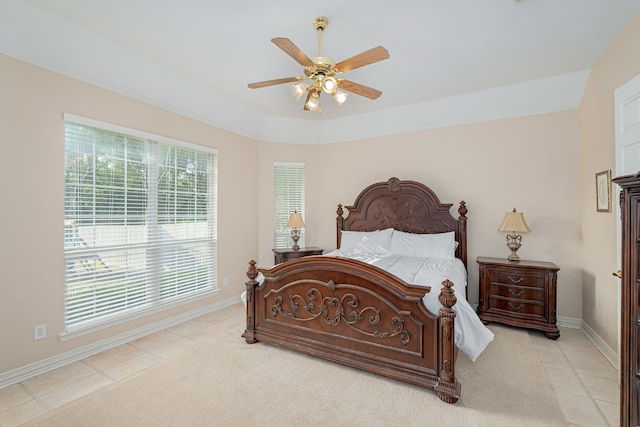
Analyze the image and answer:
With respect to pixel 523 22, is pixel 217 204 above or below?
below

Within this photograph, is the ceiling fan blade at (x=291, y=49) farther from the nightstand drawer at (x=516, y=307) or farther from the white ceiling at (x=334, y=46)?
the nightstand drawer at (x=516, y=307)

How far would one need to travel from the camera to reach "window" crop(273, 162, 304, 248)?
5133 millimetres

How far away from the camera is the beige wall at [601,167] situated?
8.63 ft

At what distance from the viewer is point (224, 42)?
9.29 ft

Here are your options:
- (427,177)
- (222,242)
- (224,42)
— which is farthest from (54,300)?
(427,177)

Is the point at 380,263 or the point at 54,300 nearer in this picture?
the point at 54,300

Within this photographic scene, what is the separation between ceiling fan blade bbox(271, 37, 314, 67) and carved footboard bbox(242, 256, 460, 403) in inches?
65.1

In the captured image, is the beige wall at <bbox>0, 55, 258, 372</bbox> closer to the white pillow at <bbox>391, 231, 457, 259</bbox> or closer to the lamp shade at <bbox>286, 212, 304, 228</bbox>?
the lamp shade at <bbox>286, 212, 304, 228</bbox>

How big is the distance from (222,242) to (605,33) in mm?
4850

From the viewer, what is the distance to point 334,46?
2.85 metres

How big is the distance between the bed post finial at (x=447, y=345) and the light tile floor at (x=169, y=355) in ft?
2.38

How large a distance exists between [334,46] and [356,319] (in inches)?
100

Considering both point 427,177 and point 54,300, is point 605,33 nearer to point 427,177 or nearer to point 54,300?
point 427,177

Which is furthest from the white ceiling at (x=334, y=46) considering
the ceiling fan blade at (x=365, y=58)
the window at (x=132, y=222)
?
the window at (x=132, y=222)
